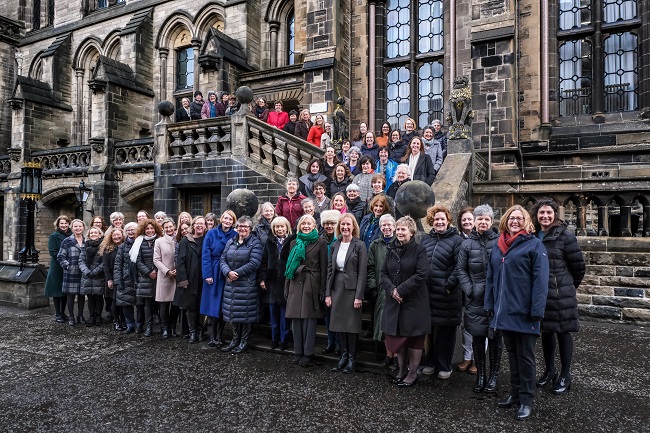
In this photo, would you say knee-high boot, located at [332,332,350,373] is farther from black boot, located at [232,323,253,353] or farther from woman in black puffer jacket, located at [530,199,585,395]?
woman in black puffer jacket, located at [530,199,585,395]

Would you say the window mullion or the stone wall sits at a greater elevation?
the window mullion

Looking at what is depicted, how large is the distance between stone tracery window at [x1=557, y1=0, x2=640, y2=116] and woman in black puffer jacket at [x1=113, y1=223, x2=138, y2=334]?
34.2 ft

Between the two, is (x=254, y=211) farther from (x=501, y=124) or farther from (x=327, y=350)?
(x=501, y=124)

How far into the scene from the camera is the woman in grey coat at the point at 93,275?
7238mm

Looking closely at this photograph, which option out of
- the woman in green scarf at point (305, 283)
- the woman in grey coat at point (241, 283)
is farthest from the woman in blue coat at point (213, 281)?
the woman in green scarf at point (305, 283)

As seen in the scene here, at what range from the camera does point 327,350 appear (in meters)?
5.48

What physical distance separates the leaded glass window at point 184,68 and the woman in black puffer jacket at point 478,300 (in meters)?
17.3

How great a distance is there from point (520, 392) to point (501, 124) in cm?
826

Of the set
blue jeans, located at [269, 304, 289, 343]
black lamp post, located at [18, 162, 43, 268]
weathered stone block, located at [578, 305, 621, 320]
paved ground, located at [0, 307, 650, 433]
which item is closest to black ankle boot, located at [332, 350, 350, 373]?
paved ground, located at [0, 307, 650, 433]

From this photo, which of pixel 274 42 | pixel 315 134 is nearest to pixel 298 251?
pixel 315 134

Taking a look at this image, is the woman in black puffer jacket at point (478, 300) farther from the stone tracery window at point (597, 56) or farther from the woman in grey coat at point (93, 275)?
the stone tracery window at point (597, 56)

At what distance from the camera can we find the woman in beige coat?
644cm

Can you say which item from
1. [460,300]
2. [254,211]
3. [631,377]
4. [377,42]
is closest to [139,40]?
[377,42]

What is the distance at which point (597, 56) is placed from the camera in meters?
11.0
